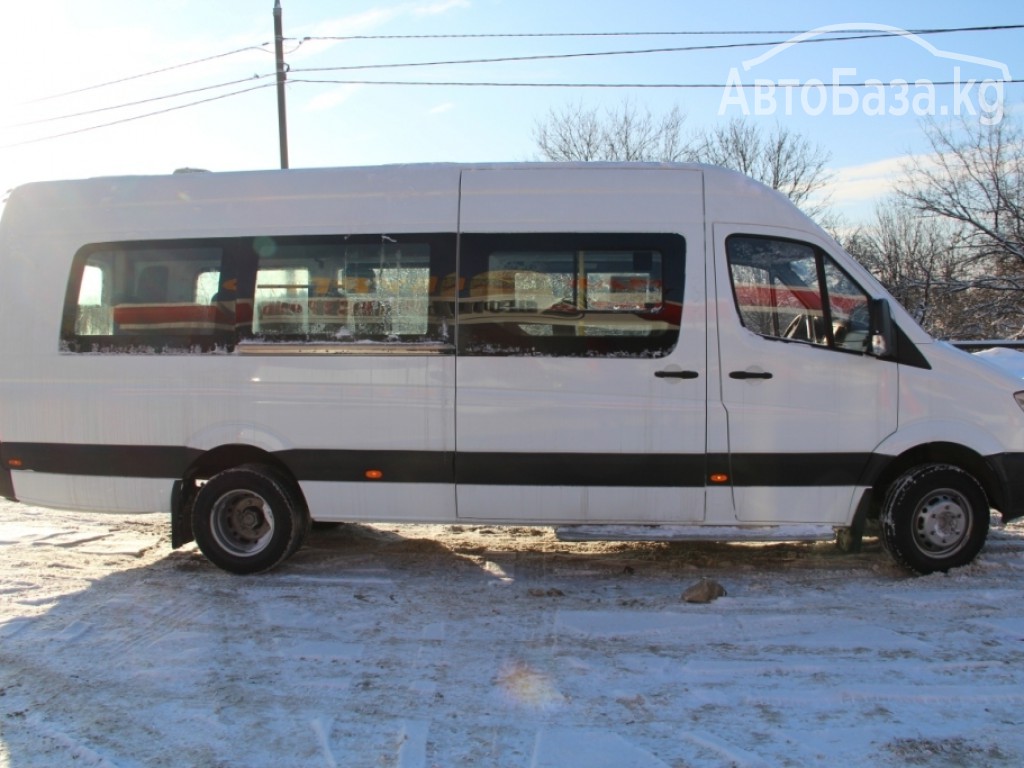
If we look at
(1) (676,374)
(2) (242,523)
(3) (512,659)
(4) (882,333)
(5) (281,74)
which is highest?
(5) (281,74)

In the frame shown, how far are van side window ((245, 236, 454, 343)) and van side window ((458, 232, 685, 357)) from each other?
0.35 meters

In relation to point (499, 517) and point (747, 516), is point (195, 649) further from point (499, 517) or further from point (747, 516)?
point (747, 516)

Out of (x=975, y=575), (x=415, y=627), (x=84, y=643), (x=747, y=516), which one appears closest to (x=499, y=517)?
(x=415, y=627)

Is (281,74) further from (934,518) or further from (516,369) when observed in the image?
(934,518)

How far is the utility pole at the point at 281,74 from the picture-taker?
1505cm

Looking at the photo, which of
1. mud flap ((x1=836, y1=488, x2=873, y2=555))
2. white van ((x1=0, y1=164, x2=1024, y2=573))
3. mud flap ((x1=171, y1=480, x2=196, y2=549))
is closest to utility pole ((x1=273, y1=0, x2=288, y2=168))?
white van ((x1=0, y1=164, x2=1024, y2=573))

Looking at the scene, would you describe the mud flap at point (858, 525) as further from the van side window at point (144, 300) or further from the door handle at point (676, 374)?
the van side window at point (144, 300)

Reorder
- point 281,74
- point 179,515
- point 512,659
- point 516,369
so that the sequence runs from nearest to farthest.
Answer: point 512,659 → point 516,369 → point 179,515 → point 281,74

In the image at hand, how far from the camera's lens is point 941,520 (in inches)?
203

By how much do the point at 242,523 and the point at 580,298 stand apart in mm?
2904

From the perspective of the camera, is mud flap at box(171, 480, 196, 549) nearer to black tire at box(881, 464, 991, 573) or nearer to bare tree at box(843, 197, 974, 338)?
black tire at box(881, 464, 991, 573)

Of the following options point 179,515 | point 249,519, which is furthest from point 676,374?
point 179,515

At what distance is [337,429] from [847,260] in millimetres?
3615

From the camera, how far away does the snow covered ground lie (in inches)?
127
